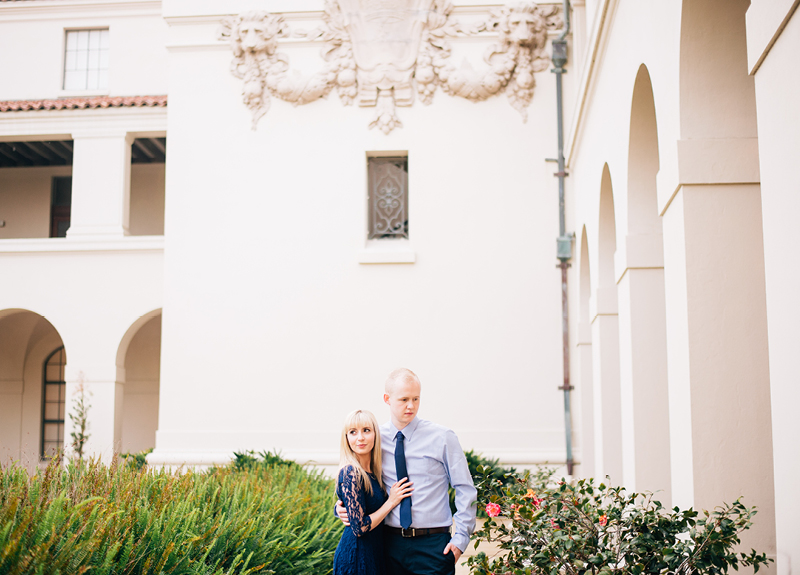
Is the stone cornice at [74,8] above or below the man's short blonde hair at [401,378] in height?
above

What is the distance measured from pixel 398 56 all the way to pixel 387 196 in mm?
2443

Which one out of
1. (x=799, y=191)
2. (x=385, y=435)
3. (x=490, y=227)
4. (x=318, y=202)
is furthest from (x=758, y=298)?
(x=318, y=202)

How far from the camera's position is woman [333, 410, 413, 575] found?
171 inches

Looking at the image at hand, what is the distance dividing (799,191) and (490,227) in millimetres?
10552

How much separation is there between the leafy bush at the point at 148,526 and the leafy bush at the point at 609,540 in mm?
1775

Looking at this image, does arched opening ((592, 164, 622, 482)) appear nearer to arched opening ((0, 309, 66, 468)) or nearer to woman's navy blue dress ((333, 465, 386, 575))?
woman's navy blue dress ((333, 465, 386, 575))

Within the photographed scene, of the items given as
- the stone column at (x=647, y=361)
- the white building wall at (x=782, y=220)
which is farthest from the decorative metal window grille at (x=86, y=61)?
the white building wall at (x=782, y=220)

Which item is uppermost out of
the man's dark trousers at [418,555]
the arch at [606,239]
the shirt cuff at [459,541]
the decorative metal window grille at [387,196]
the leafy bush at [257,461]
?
the decorative metal window grille at [387,196]

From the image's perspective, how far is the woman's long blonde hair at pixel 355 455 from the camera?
443 cm

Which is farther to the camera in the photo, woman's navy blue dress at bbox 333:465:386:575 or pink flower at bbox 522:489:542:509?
pink flower at bbox 522:489:542:509

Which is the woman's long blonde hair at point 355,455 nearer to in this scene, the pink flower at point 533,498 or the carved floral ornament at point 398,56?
the pink flower at point 533,498

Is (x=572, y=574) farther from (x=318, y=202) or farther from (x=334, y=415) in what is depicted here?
(x=318, y=202)

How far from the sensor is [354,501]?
433cm

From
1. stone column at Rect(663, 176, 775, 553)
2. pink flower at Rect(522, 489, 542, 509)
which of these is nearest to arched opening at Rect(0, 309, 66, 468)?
pink flower at Rect(522, 489, 542, 509)
